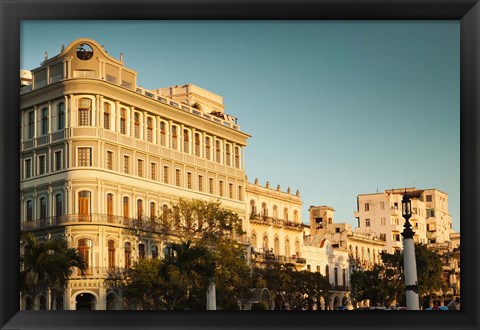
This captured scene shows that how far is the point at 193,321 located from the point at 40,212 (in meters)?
17.5

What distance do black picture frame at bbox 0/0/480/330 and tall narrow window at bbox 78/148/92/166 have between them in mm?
16455

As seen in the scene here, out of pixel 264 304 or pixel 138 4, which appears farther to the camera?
pixel 264 304

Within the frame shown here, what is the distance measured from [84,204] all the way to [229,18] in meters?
19.0

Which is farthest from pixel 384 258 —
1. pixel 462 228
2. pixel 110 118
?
pixel 462 228

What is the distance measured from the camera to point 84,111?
29297mm

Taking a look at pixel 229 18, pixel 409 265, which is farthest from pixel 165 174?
pixel 229 18

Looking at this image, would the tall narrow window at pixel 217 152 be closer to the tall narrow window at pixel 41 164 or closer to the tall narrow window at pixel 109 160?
the tall narrow window at pixel 109 160

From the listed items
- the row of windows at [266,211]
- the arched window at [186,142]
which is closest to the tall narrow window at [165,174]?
the arched window at [186,142]

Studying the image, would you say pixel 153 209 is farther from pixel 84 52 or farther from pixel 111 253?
pixel 84 52

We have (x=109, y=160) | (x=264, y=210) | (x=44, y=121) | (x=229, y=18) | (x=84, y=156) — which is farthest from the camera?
(x=264, y=210)

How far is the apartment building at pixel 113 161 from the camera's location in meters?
28.2

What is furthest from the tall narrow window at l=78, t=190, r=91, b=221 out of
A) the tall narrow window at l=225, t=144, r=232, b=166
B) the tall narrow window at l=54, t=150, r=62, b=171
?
the tall narrow window at l=225, t=144, r=232, b=166
